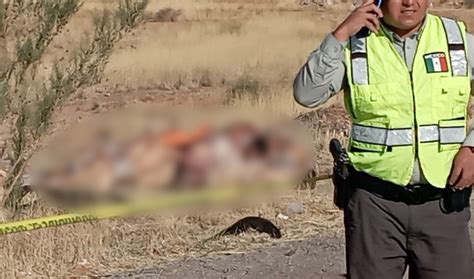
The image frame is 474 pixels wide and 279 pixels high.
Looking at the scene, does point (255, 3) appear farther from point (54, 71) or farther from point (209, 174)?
point (209, 174)

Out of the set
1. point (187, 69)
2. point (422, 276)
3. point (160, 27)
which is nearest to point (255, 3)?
point (160, 27)

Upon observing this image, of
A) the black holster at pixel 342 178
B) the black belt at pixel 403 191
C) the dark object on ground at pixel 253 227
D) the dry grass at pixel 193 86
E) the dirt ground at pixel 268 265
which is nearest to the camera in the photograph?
the black belt at pixel 403 191

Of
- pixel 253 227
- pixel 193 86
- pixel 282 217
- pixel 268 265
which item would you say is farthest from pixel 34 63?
pixel 193 86

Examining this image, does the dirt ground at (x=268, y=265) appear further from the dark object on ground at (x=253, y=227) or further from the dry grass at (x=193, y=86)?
the dark object on ground at (x=253, y=227)

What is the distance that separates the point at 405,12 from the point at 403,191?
2.06 feet

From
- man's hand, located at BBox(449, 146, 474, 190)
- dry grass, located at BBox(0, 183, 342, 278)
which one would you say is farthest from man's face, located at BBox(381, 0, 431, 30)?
dry grass, located at BBox(0, 183, 342, 278)

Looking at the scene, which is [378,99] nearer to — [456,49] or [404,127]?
[404,127]

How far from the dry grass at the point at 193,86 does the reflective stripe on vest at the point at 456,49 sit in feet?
2.57

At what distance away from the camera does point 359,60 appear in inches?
144

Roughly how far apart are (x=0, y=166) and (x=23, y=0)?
1.51m

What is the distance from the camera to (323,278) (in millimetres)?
6285

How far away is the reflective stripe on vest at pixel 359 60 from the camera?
365 centimetres

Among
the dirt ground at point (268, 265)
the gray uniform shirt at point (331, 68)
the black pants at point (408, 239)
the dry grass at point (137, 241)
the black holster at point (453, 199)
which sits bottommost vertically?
the dirt ground at point (268, 265)

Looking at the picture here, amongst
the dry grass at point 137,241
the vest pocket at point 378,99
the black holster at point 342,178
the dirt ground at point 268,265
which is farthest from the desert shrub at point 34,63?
the vest pocket at point 378,99
